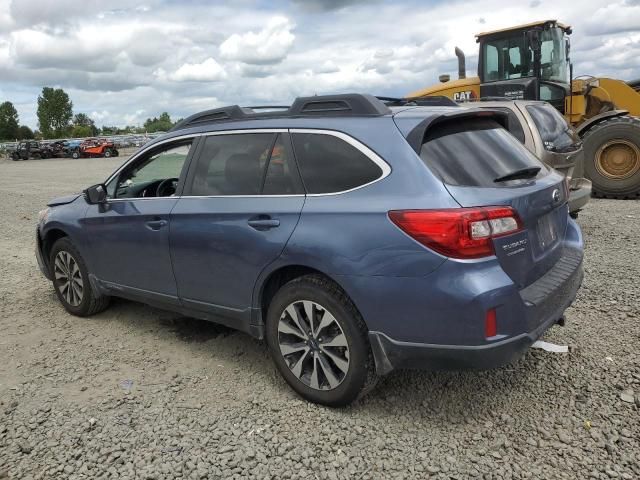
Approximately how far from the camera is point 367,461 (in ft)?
9.39

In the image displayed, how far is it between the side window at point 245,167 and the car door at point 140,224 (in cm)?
25

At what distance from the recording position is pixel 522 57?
1112 centimetres

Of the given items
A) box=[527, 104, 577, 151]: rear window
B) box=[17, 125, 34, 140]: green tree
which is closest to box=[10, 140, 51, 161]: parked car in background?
box=[527, 104, 577, 151]: rear window

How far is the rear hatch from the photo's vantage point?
289cm

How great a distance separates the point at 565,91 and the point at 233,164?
934cm

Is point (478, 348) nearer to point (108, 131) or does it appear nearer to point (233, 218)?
point (233, 218)

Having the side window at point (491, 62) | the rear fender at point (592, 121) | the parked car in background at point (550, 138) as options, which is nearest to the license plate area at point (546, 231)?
the parked car in background at point (550, 138)

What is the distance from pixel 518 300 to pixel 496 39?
32.3 ft

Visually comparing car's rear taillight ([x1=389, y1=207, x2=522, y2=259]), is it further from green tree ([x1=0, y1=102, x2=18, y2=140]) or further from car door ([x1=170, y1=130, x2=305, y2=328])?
green tree ([x1=0, y1=102, x2=18, y2=140])

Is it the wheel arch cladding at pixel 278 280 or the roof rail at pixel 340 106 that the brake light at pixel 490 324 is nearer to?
the wheel arch cladding at pixel 278 280

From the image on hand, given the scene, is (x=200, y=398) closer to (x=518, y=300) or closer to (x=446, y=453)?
(x=446, y=453)

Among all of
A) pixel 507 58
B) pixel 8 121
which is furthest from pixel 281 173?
pixel 8 121

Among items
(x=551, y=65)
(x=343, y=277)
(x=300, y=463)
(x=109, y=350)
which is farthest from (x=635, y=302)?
(x=551, y=65)

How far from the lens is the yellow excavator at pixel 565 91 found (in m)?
10.2
